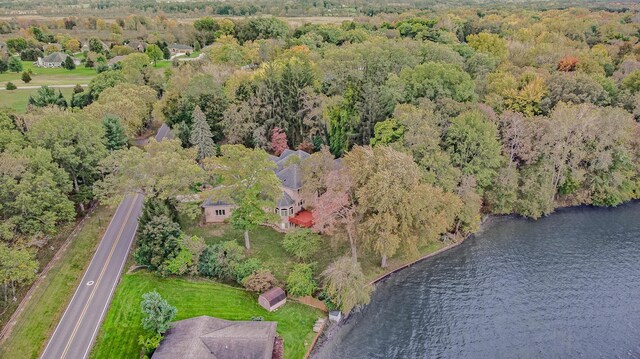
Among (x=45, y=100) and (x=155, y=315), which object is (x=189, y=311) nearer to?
(x=155, y=315)

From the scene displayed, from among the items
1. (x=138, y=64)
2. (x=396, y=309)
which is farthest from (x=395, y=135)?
(x=138, y=64)

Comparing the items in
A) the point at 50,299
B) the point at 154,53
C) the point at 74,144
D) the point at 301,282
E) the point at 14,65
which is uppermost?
the point at 154,53

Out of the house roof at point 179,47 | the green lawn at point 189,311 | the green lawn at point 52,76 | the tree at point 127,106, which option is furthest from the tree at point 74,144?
the house roof at point 179,47

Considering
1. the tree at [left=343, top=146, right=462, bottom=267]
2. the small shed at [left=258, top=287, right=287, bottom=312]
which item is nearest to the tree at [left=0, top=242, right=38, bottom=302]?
the small shed at [left=258, top=287, right=287, bottom=312]

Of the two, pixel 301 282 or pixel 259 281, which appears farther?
pixel 259 281

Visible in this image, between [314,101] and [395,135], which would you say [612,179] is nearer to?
[395,135]

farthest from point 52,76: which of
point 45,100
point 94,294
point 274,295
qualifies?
point 274,295
